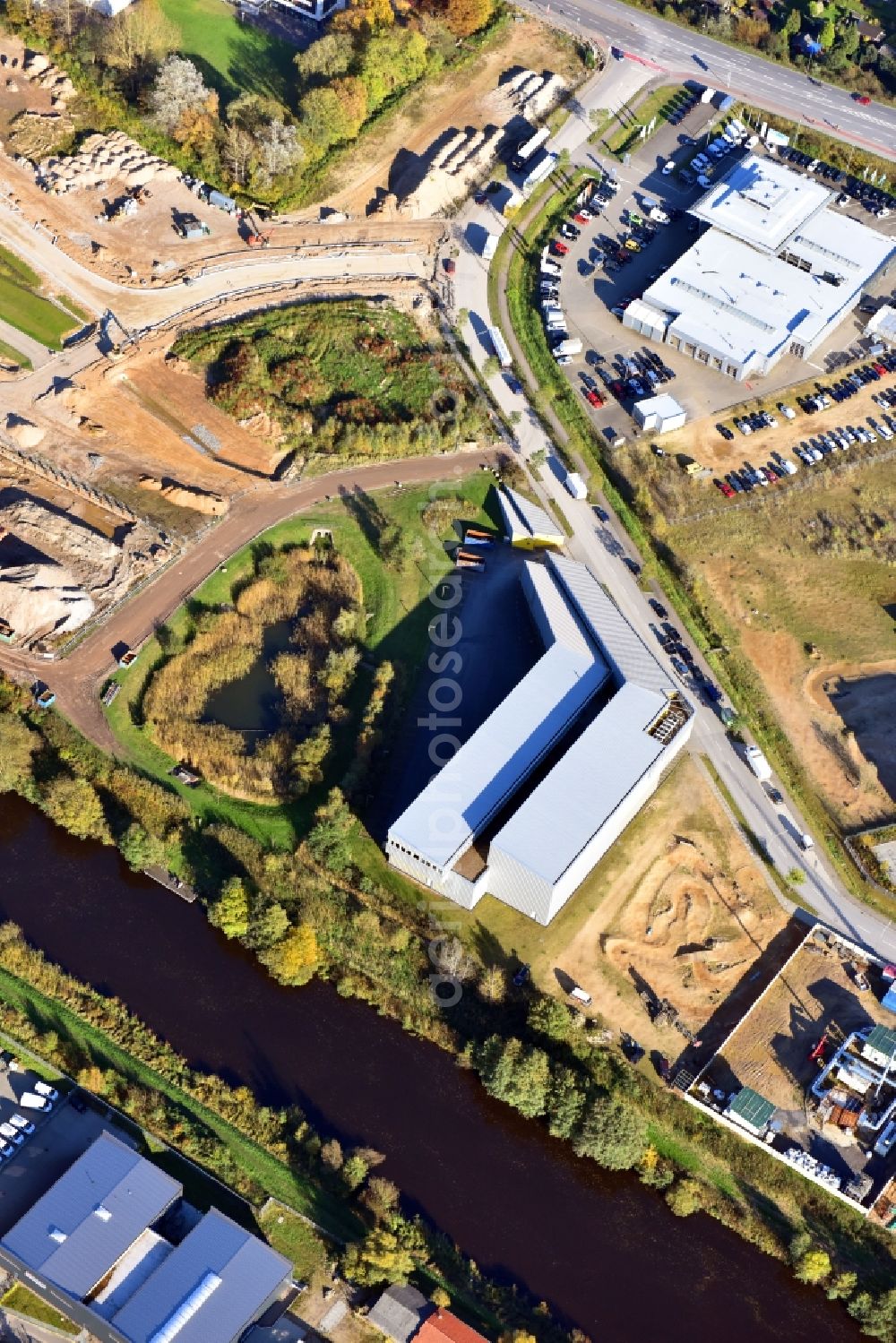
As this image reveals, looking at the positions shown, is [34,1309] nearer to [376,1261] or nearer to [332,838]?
[376,1261]

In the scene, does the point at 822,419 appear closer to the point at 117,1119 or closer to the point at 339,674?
the point at 339,674

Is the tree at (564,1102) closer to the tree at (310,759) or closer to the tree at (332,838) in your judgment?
the tree at (332,838)

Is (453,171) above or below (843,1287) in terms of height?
above

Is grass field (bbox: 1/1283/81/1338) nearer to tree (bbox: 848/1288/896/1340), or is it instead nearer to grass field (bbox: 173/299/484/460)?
tree (bbox: 848/1288/896/1340)

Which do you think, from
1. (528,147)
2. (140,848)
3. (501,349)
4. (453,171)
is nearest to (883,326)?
(501,349)

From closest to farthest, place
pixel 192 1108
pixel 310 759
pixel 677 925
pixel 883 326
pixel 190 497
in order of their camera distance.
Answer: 1. pixel 192 1108
2. pixel 677 925
3. pixel 310 759
4. pixel 190 497
5. pixel 883 326

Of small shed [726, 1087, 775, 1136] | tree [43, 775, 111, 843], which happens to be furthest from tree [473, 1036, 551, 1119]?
tree [43, 775, 111, 843]

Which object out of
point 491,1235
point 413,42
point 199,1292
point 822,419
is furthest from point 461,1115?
point 413,42
